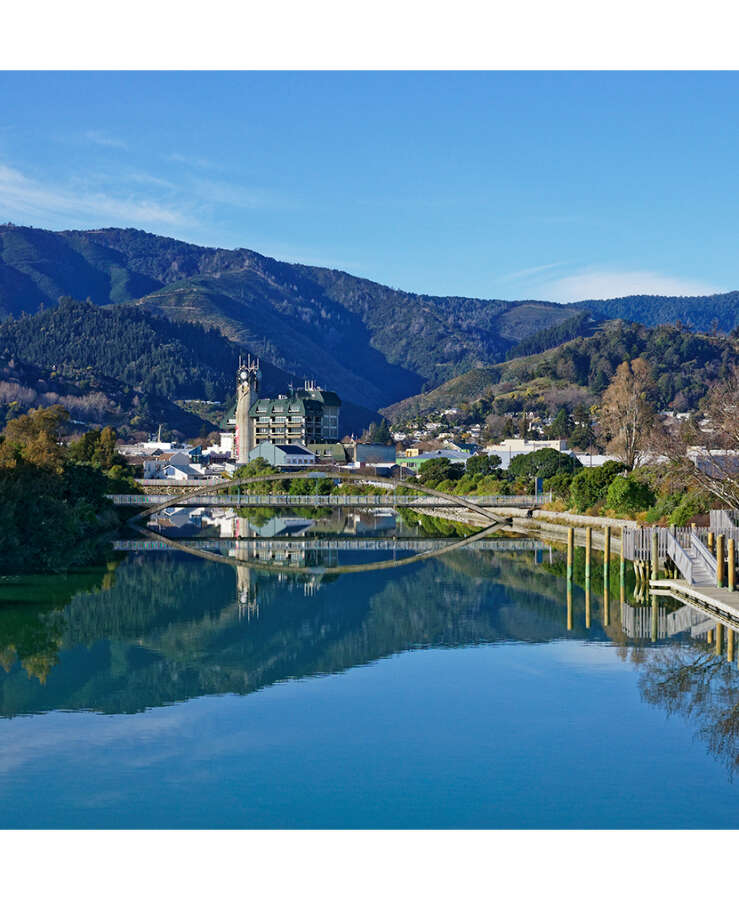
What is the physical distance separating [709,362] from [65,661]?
132 metres

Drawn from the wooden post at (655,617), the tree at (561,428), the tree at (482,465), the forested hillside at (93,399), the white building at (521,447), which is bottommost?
the wooden post at (655,617)

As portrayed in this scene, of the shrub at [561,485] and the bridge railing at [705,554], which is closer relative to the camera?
the bridge railing at [705,554]

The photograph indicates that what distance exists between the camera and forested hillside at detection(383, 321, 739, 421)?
131 m

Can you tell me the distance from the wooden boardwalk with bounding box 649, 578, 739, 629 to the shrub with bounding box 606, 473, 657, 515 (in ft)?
43.5

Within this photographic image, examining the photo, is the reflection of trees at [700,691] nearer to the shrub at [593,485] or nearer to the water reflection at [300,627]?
the water reflection at [300,627]

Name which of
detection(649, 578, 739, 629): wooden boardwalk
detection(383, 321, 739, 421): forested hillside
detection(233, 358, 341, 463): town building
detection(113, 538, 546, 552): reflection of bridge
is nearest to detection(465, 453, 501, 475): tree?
detection(113, 538, 546, 552): reflection of bridge

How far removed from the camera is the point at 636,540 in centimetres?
2833

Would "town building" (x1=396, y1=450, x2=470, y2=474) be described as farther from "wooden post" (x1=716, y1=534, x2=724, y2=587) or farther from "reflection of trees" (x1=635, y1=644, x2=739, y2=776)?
"reflection of trees" (x1=635, y1=644, x2=739, y2=776)

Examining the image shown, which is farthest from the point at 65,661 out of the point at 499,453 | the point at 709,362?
the point at 709,362

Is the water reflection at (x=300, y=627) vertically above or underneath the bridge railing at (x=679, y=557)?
underneath

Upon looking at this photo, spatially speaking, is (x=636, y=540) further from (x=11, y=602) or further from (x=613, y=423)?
(x=613, y=423)

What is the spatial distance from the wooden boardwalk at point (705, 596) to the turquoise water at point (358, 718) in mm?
981

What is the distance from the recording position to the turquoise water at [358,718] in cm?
1162

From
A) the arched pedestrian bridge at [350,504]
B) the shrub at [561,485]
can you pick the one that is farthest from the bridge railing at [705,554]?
the shrub at [561,485]
